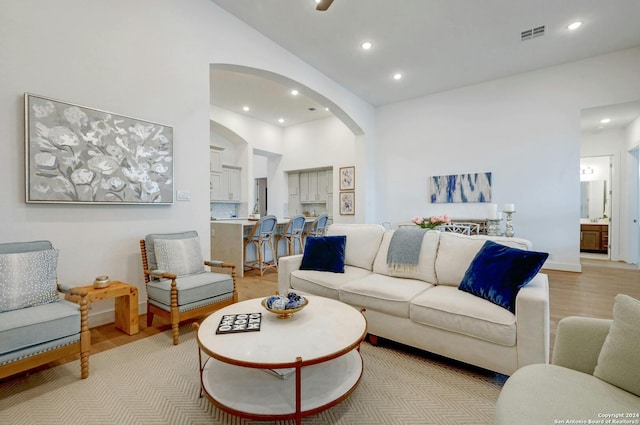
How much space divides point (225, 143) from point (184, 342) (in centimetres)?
640

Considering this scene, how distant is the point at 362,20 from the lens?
3.83 metres

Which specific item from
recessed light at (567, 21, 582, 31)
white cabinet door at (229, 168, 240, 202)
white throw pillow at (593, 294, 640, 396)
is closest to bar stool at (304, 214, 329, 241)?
white cabinet door at (229, 168, 240, 202)

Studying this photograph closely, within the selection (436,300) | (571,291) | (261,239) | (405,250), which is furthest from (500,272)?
(261,239)

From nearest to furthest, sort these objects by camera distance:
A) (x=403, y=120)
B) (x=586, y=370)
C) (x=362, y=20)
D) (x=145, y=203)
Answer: (x=586, y=370)
(x=145, y=203)
(x=362, y=20)
(x=403, y=120)

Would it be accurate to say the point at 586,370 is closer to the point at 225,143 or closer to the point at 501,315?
the point at 501,315

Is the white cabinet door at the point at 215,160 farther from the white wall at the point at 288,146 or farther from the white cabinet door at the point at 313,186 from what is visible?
the white cabinet door at the point at 313,186

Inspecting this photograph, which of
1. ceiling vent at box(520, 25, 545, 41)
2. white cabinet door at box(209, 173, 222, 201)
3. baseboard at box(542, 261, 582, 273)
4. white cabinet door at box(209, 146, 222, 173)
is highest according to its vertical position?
ceiling vent at box(520, 25, 545, 41)

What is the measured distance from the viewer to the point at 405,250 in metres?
2.72

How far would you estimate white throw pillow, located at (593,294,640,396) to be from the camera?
1.04 metres

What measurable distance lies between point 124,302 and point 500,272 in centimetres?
308

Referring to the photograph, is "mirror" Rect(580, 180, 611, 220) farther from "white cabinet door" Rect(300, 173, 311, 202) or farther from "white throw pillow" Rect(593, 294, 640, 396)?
"white throw pillow" Rect(593, 294, 640, 396)

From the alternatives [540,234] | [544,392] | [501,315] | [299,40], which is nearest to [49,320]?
[544,392]

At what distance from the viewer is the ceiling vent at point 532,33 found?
13.2ft

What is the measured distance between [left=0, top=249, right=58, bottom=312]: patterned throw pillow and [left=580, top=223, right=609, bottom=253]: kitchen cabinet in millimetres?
9574
